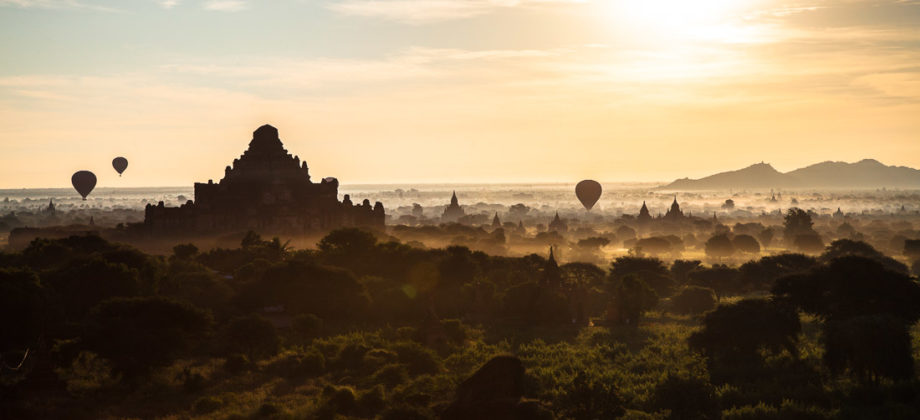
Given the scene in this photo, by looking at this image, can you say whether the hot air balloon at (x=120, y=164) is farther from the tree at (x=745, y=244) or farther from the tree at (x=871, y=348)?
the tree at (x=871, y=348)

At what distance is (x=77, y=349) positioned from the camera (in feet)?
152

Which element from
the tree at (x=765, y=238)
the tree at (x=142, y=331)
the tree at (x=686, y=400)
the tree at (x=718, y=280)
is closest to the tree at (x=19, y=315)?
the tree at (x=142, y=331)

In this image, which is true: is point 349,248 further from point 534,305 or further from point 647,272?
point 647,272

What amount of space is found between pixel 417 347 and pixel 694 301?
38.0 meters

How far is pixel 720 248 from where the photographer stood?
157 meters

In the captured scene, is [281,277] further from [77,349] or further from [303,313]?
[77,349]

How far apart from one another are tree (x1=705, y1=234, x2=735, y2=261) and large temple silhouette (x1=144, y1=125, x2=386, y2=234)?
71.3m

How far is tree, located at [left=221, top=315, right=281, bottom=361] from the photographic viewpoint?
5374cm

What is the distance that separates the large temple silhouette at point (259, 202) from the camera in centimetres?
13312

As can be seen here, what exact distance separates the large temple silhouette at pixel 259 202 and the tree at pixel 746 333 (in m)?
89.5

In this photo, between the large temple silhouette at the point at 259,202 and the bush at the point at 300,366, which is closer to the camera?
the bush at the point at 300,366

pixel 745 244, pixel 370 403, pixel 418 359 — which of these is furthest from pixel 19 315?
pixel 745 244

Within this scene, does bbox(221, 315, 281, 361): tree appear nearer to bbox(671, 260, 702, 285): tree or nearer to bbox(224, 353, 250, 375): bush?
bbox(224, 353, 250, 375): bush

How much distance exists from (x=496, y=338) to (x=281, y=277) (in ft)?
67.0
